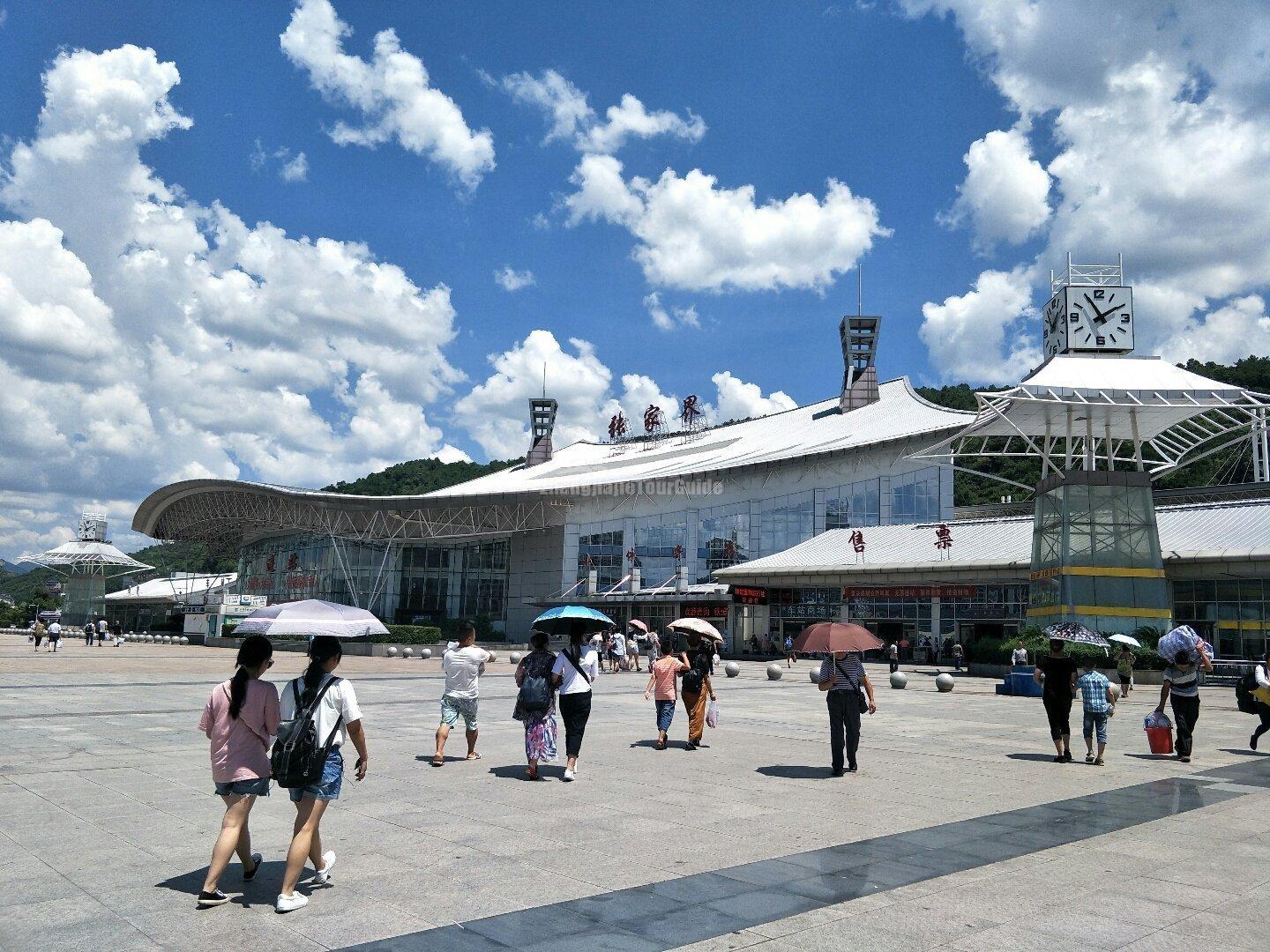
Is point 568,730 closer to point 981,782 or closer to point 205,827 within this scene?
point 205,827

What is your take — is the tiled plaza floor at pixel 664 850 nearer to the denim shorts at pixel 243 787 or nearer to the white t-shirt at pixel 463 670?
the denim shorts at pixel 243 787

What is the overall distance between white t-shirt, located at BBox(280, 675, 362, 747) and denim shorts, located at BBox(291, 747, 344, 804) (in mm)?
98

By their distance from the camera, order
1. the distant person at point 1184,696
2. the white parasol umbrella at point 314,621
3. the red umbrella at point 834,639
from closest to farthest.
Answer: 1. the white parasol umbrella at point 314,621
2. the red umbrella at point 834,639
3. the distant person at point 1184,696

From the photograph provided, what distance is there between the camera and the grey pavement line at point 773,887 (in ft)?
17.6

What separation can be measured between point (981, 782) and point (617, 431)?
73051 millimetres

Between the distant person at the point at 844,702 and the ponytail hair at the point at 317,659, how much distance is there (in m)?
6.64

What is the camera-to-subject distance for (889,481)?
5622cm

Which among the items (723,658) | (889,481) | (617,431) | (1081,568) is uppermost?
(617,431)

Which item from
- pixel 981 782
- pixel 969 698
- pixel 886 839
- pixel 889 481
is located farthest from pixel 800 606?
pixel 886 839

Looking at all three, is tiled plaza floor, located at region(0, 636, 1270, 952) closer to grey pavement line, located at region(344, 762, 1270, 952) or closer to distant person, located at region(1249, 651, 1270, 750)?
grey pavement line, located at region(344, 762, 1270, 952)

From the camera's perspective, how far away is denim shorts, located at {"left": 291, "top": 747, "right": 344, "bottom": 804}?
6.15 m

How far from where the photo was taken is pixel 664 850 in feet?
24.6

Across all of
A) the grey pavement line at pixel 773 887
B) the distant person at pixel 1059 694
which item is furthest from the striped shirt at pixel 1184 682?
the grey pavement line at pixel 773 887

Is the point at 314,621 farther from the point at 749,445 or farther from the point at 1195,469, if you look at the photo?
the point at 1195,469
